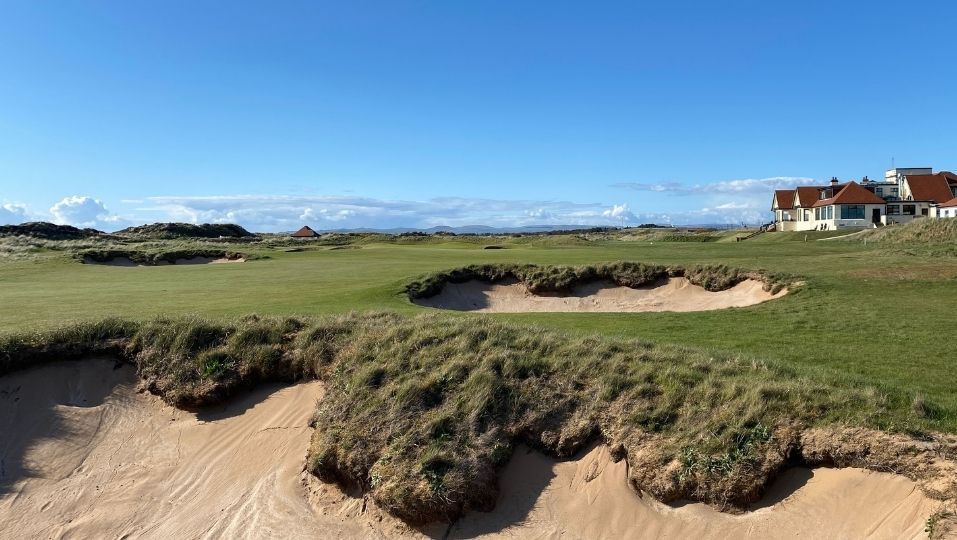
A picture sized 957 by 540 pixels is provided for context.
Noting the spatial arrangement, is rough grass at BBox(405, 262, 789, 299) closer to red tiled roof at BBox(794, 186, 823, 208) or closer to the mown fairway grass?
the mown fairway grass

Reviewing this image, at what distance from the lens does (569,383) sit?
338 inches

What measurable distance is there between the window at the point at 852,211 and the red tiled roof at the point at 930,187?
26.5 feet

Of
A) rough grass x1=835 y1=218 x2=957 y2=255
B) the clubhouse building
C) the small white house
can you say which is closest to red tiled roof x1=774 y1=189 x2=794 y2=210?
the clubhouse building

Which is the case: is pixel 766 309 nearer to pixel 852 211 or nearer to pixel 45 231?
pixel 852 211

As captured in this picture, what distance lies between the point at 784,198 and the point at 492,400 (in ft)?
285

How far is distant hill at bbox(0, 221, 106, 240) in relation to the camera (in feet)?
216

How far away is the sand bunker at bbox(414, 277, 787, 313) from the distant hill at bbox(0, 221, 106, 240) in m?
59.3

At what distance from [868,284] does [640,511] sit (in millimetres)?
15980

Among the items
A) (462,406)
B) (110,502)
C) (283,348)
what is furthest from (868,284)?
(110,502)

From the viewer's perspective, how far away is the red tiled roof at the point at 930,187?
69.3 meters

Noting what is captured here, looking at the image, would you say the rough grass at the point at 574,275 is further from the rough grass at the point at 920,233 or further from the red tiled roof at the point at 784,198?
the red tiled roof at the point at 784,198

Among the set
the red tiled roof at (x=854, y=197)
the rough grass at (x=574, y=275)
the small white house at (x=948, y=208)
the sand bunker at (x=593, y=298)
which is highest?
the red tiled roof at (x=854, y=197)

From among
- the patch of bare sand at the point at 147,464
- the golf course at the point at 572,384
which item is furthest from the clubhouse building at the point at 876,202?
the patch of bare sand at the point at 147,464

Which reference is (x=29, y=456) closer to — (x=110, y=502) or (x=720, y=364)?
(x=110, y=502)
